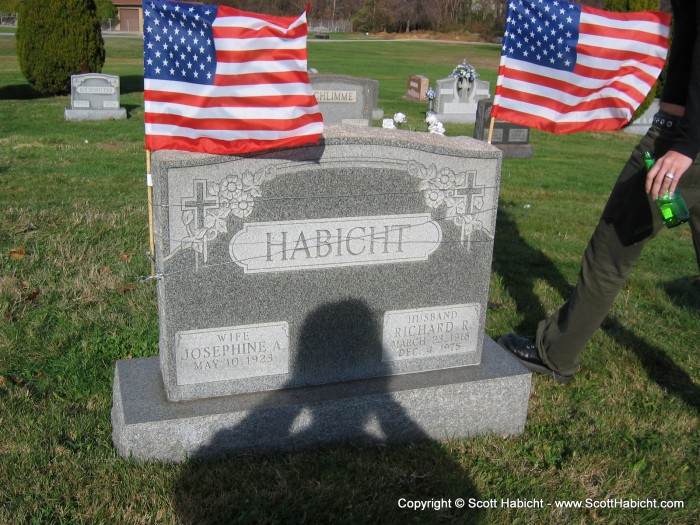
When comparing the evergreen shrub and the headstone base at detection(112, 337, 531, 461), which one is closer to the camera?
the headstone base at detection(112, 337, 531, 461)

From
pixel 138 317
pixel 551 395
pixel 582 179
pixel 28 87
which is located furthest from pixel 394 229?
pixel 28 87

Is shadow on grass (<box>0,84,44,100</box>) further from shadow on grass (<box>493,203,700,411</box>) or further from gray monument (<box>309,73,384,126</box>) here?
shadow on grass (<box>493,203,700,411</box>)

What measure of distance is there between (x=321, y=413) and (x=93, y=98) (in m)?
12.5

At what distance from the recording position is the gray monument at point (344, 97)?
10.5 m

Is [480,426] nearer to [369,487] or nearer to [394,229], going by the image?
[369,487]

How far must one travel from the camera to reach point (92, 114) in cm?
1414

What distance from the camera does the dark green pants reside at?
11.9 ft

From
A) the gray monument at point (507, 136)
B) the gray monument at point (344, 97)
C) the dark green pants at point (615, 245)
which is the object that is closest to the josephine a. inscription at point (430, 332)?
the dark green pants at point (615, 245)

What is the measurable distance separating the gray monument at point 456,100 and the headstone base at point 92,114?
22.8 ft

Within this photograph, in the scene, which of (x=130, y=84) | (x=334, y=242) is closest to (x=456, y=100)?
(x=130, y=84)

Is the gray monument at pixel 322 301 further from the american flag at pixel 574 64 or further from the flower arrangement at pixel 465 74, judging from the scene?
the flower arrangement at pixel 465 74

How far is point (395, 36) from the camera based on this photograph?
69.8 m

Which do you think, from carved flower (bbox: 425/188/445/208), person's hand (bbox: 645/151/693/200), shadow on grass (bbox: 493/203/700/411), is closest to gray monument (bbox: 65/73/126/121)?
shadow on grass (bbox: 493/203/700/411)

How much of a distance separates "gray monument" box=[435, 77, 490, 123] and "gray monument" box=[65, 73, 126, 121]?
22.8 feet
